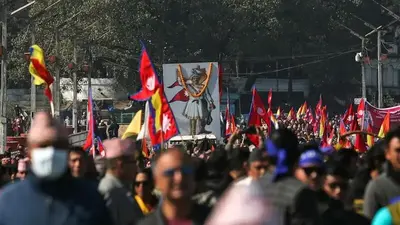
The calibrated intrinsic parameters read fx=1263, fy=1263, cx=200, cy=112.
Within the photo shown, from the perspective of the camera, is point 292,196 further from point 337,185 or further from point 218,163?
point 218,163

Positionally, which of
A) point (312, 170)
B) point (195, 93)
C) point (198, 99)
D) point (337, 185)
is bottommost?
point (337, 185)

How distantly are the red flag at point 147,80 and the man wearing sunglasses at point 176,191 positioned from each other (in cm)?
1106

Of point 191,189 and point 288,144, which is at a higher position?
point 288,144

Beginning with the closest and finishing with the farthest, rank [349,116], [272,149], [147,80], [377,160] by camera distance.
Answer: [272,149], [377,160], [147,80], [349,116]

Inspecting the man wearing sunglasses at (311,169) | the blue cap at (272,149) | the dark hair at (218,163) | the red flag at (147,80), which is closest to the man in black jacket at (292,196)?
the blue cap at (272,149)

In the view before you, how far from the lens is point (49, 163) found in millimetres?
5117

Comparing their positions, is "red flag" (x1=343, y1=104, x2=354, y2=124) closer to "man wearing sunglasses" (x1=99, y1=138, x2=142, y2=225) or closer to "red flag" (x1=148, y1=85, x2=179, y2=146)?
"red flag" (x1=148, y1=85, x2=179, y2=146)

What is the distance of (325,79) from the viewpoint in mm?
73062

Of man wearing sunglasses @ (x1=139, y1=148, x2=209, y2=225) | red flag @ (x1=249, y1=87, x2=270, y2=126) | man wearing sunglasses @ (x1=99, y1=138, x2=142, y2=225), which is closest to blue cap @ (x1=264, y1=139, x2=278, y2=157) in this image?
man wearing sunglasses @ (x1=99, y1=138, x2=142, y2=225)

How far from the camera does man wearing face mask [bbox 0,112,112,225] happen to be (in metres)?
5.15

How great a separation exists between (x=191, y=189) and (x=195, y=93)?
2121 centimetres

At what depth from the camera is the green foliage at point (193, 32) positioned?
51.6m

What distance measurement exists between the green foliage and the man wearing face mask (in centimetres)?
4132

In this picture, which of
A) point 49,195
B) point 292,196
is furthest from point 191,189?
point 292,196
